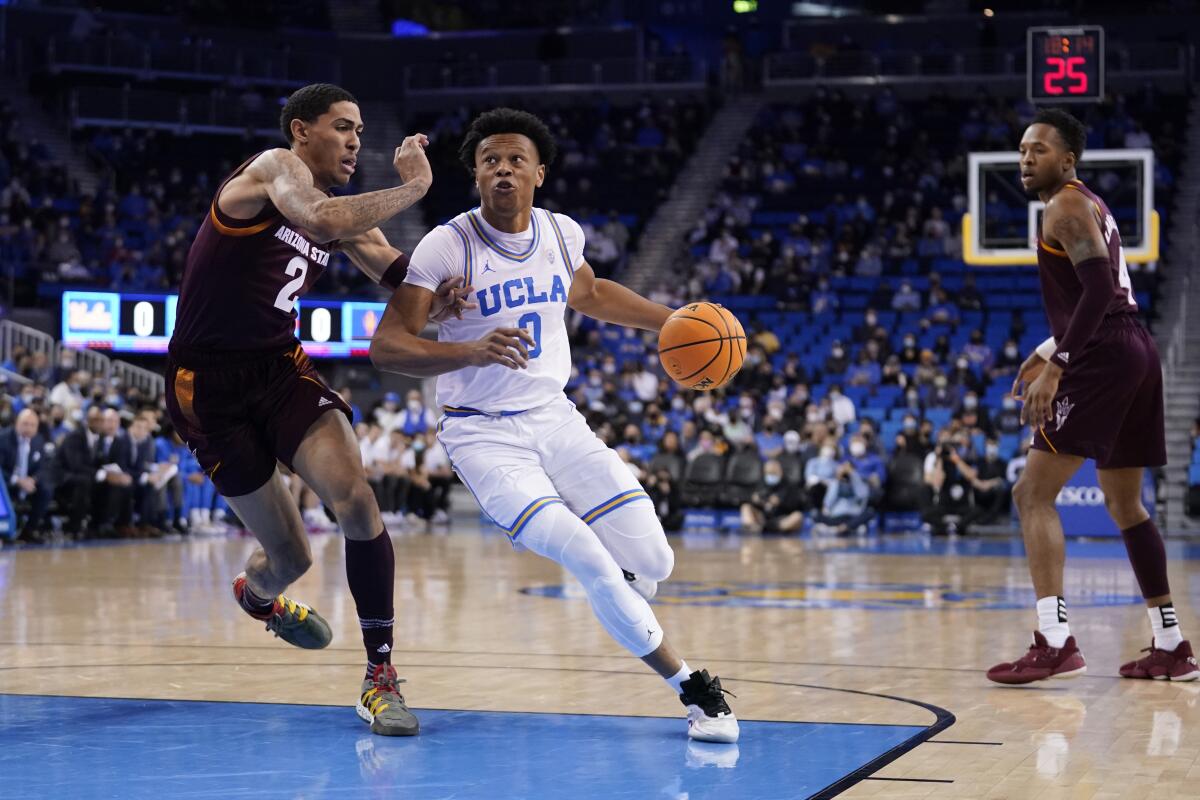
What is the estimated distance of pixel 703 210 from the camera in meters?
30.3

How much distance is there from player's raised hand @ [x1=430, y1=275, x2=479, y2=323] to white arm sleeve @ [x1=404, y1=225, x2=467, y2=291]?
0.03 metres

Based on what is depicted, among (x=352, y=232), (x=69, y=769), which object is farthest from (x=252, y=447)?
(x=69, y=769)

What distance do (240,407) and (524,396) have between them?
1022mm

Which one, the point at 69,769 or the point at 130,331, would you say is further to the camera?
the point at 130,331

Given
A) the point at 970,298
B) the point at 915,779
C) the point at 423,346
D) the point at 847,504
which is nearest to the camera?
the point at 915,779

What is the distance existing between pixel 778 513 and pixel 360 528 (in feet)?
44.6

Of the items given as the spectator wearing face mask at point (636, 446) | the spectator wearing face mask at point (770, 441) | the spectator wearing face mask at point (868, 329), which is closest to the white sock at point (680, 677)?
the spectator wearing face mask at point (770, 441)

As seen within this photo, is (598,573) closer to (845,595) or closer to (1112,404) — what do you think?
(1112,404)

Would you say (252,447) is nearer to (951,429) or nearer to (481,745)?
(481,745)

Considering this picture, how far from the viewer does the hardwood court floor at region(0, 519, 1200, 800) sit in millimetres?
4516

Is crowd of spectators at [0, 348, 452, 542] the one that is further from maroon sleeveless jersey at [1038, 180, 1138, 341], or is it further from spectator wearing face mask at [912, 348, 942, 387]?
maroon sleeveless jersey at [1038, 180, 1138, 341]

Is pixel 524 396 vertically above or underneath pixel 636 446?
above

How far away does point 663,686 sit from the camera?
623cm

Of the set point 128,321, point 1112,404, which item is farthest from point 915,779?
point 128,321
